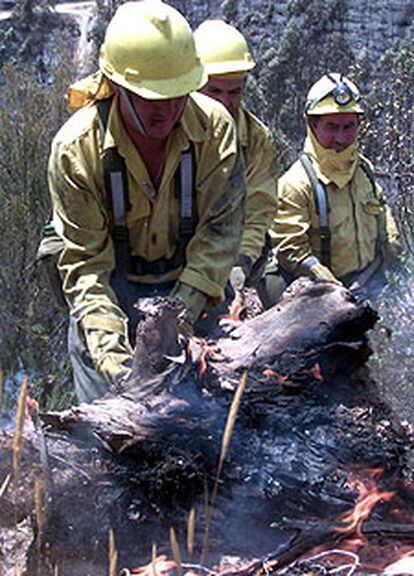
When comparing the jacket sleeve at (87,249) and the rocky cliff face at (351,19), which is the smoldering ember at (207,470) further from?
the rocky cliff face at (351,19)

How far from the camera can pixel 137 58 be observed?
11.4 feet

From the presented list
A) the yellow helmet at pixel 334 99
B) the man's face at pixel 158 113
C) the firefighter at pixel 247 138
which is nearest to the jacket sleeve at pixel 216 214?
the man's face at pixel 158 113

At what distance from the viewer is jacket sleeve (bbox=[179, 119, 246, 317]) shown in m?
3.73

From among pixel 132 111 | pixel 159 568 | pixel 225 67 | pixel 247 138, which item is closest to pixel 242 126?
pixel 247 138

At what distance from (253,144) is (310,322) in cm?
209

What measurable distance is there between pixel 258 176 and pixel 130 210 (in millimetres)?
1521

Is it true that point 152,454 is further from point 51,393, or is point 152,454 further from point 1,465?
point 51,393

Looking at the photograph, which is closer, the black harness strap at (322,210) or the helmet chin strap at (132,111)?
Result: the helmet chin strap at (132,111)

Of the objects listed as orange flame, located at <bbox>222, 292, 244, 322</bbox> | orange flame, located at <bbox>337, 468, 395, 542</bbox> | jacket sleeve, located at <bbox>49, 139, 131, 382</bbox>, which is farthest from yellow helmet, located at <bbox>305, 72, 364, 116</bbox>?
orange flame, located at <bbox>337, 468, 395, 542</bbox>

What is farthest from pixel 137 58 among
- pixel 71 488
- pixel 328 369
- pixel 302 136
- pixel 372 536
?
pixel 302 136

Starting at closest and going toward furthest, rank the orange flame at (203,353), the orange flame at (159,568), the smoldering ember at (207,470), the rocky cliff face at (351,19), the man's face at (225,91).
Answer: the orange flame at (159,568)
the smoldering ember at (207,470)
the orange flame at (203,353)
the man's face at (225,91)
the rocky cliff face at (351,19)

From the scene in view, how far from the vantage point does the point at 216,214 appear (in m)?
3.79

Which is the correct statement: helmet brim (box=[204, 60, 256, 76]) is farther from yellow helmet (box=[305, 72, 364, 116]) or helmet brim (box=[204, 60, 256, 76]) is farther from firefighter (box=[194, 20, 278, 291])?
yellow helmet (box=[305, 72, 364, 116])

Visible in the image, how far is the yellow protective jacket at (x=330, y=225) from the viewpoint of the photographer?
557 cm
